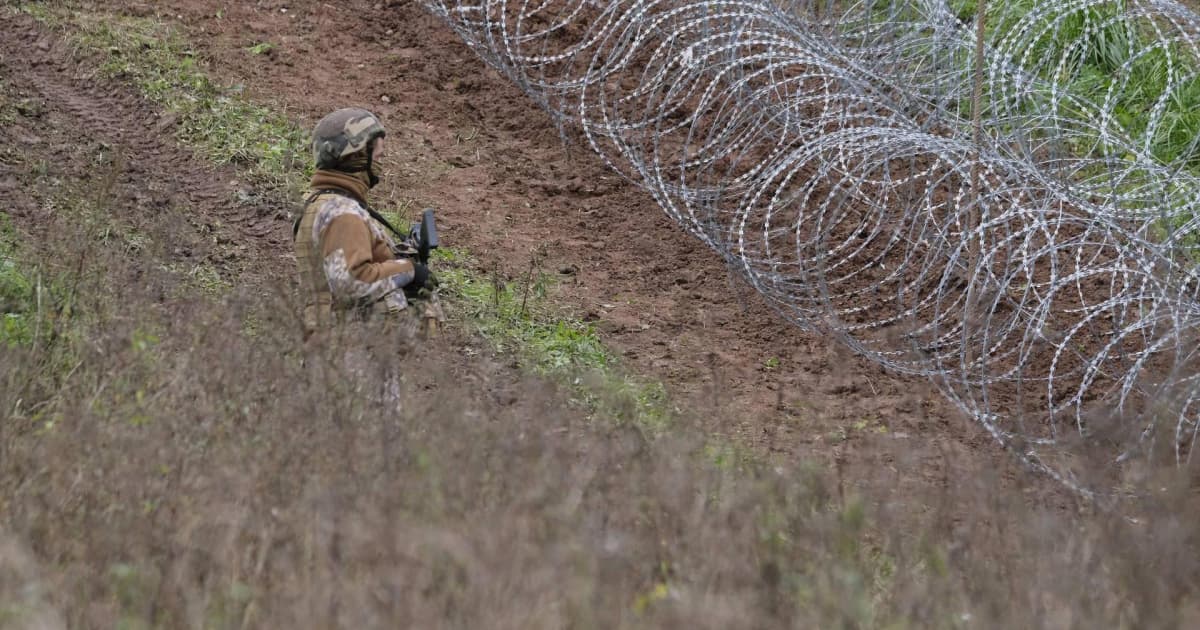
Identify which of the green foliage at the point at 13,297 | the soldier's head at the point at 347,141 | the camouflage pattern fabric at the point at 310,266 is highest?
the soldier's head at the point at 347,141

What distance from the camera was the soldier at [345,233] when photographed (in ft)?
17.5

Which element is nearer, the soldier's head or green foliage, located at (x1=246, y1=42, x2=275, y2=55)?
the soldier's head

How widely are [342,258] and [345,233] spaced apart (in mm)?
96

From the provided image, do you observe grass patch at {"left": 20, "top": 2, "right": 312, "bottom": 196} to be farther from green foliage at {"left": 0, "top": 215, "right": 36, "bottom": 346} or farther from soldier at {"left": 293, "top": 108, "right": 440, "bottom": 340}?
soldier at {"left": 293, "top": 108, "right": 440, "bottom": 340}

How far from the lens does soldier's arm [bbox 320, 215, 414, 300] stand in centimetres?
533

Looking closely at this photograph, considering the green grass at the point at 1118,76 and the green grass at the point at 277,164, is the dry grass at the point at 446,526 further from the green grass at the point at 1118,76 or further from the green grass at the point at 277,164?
the green grass at the point at 1118,76

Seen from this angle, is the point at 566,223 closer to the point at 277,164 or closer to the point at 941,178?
the point at 277,164

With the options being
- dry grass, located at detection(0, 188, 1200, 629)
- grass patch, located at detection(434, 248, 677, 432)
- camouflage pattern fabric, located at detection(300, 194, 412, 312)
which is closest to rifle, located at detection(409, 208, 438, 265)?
camouflage pattern fabric, located at detection(300, 194, 412, 312)

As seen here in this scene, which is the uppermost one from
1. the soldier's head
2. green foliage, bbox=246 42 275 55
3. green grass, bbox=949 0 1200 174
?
green grass, bbox=949 0 1200 174

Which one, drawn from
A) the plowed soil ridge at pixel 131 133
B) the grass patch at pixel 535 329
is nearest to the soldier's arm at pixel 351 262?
the grass patch at pixel 535 329

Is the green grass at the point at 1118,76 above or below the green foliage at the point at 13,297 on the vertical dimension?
above

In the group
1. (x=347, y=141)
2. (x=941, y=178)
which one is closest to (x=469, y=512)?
(x=347, y=141)

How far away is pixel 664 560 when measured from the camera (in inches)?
154

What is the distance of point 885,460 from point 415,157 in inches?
169
